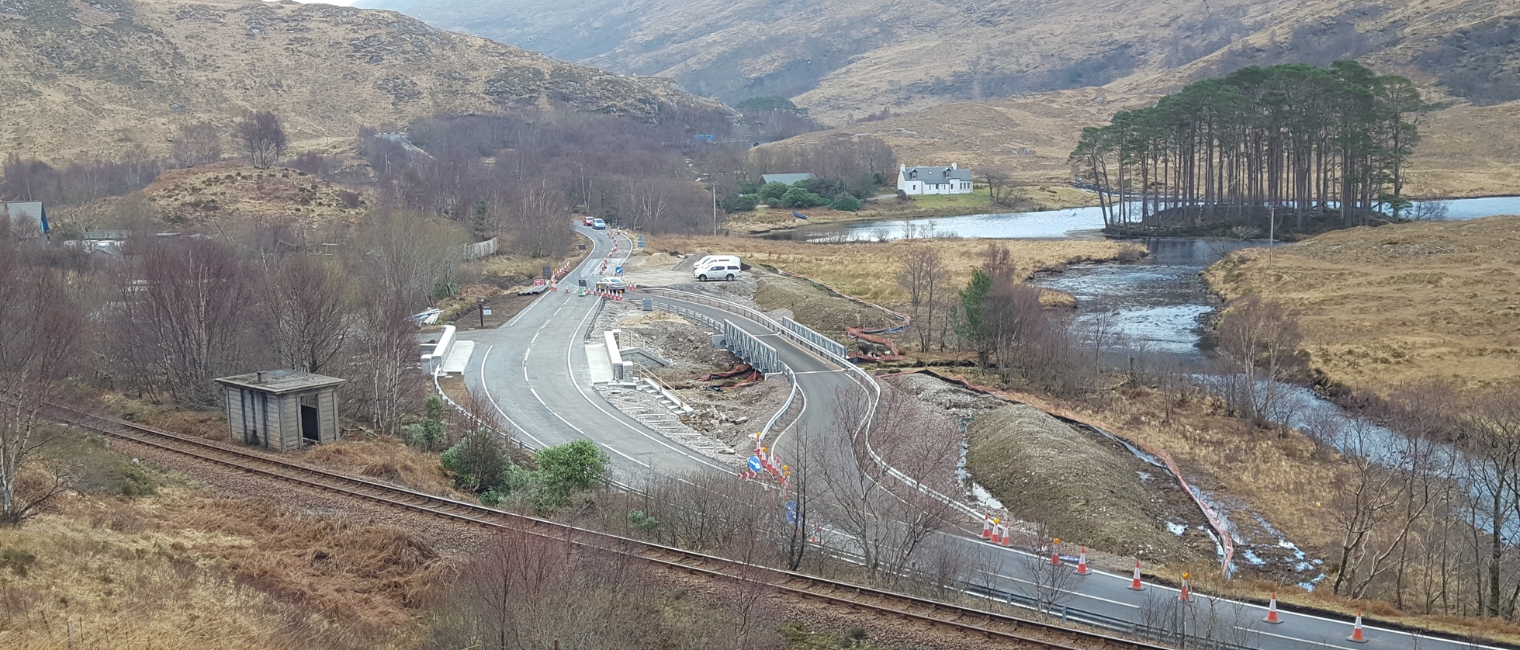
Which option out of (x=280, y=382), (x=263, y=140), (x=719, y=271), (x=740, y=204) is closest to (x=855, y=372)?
(x=280, y=382)

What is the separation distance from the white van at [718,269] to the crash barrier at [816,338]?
1620 centimetres

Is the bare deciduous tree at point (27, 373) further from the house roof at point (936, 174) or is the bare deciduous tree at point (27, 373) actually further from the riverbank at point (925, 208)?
the house roof at point (936, 174)

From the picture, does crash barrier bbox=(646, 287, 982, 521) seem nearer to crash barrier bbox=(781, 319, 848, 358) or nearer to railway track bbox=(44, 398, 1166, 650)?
crash barrier bbox=(781, 319, 848, 358)

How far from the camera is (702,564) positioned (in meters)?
18.3

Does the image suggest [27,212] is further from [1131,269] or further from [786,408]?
[1131,269]

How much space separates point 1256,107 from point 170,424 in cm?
8599

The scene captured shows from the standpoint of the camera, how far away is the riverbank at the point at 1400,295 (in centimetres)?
3978

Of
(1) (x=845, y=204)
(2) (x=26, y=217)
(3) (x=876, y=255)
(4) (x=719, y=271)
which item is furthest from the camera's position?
(1) (x=845, y=204)

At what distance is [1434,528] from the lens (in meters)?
21.9

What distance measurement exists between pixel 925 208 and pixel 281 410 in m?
110

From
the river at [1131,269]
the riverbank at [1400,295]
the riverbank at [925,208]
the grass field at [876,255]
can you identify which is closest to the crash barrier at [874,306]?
the grass field at [876,255]

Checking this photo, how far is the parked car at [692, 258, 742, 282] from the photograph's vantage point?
206ft

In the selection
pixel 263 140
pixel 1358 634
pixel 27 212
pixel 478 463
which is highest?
pixel 263 140

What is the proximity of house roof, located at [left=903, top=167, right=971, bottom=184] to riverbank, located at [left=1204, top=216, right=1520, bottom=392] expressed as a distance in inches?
2463
